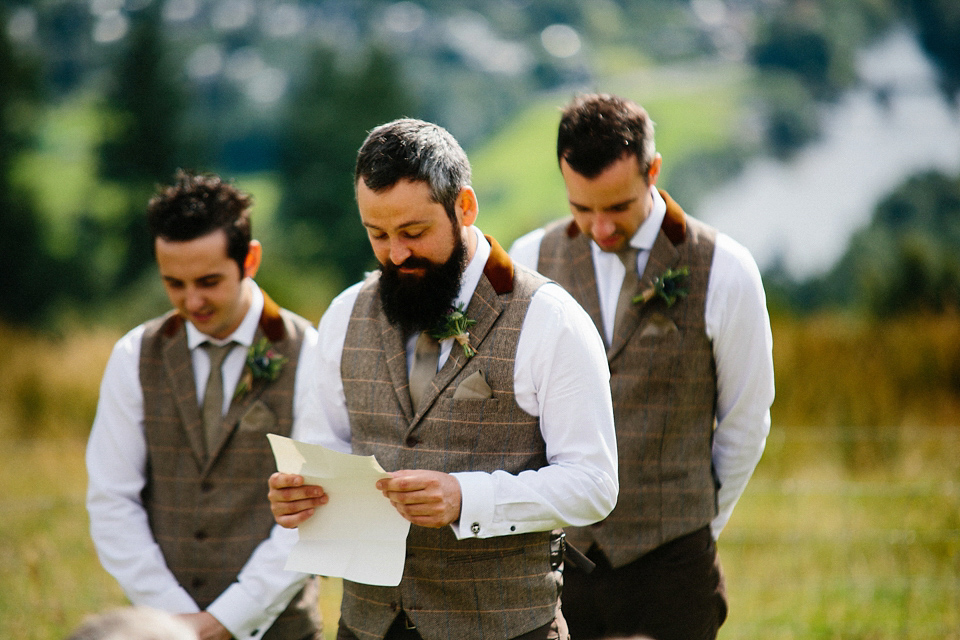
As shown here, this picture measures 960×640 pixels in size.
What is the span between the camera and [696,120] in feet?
52.7

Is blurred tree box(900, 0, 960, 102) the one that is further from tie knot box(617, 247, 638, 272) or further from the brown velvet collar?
the brown velvet collar

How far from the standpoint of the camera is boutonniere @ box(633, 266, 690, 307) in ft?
8.44

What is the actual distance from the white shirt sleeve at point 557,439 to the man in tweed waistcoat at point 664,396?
0.66 m

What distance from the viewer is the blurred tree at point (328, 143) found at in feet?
62.8

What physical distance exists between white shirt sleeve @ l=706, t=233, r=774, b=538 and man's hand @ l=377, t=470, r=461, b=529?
3.79ft

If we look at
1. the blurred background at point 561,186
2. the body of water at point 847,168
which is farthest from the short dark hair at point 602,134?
the body of water at point 847,168

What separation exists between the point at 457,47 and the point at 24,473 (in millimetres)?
15433

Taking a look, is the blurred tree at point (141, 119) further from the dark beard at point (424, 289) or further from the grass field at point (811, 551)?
the dark beard at point (424, 289)

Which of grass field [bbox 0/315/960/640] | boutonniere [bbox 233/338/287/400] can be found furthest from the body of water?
boutonniere [bbox 233/338/287/400]

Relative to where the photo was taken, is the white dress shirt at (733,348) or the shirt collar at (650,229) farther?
the shirt collar at (650,229)

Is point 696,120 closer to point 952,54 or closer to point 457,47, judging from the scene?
point 952,54

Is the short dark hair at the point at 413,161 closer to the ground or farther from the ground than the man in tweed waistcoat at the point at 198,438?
farther from the ground

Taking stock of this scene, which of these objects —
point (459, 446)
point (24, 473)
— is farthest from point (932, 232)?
point (459, 446)

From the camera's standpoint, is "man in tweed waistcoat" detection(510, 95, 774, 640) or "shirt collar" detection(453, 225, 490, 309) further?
"man in tweed waistcoat" detection(510, 95, 774, 640)
